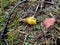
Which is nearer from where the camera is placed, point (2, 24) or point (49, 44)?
point (49, 44)

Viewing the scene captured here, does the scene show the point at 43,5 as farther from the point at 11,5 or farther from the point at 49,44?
the point at 49,44

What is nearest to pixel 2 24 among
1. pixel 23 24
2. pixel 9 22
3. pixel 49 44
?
pixel 9 22

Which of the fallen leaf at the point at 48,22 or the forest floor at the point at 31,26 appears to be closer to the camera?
the forest floor at the point at 31,26

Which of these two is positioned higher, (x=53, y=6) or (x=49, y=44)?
(x=53, y=6)

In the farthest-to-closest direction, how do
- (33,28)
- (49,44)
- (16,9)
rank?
(16,9) → (33,28) → (49,44)

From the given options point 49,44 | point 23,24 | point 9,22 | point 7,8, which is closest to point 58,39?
point 49,44

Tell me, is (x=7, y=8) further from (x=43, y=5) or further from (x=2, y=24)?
(x=43, y=5)

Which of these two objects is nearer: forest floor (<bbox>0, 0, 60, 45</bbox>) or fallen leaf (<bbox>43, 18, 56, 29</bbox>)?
forest floor (<bbox>0, 0, 60, 45</bbox>)

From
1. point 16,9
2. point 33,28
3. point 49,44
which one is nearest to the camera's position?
point 49,44

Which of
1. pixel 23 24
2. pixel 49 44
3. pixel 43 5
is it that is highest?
pixel 43 5
